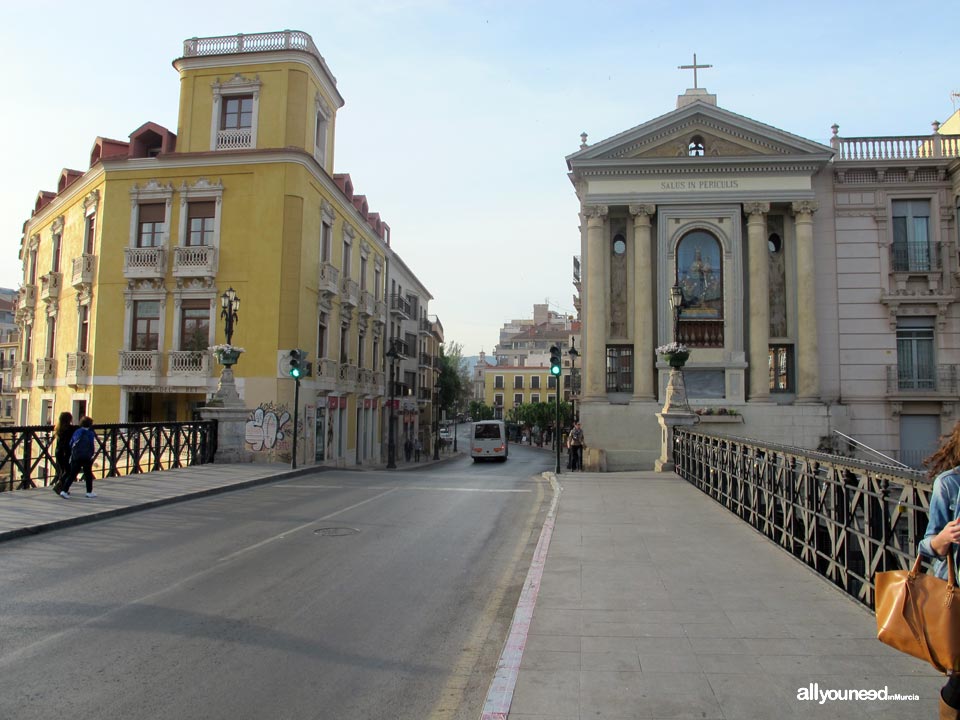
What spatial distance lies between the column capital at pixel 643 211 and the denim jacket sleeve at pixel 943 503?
960 inches

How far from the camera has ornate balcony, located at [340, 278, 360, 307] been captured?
31.8 m

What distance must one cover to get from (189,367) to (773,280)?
23.1 m

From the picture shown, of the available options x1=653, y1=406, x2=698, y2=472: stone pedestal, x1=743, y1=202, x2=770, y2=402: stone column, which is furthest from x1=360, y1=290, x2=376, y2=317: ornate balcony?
x1=653, y1=406, x2=698, y2=472: stone pedestal

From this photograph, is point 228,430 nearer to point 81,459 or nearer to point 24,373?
point 81,459

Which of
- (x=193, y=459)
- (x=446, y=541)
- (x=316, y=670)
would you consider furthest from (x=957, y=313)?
(x=316, y=670)

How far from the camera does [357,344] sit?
35.2 m

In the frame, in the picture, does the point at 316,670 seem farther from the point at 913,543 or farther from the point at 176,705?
the point at 913,543

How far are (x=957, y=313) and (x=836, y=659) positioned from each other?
90.3ft

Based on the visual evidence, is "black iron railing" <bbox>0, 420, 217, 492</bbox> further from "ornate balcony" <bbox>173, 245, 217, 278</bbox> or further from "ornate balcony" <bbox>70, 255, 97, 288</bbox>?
"ornate balcony" <bbox>70, 255, 97, 288</bbox>

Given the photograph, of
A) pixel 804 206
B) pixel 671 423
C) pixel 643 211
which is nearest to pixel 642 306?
pixel 643 211

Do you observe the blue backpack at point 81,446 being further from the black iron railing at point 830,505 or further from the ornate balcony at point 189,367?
the ornate balcony at point 189,367

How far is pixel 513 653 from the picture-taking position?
5.13 meters

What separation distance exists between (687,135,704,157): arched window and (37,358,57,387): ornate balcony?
28819 millimetres

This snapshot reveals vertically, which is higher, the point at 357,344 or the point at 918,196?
the point at 918,196
